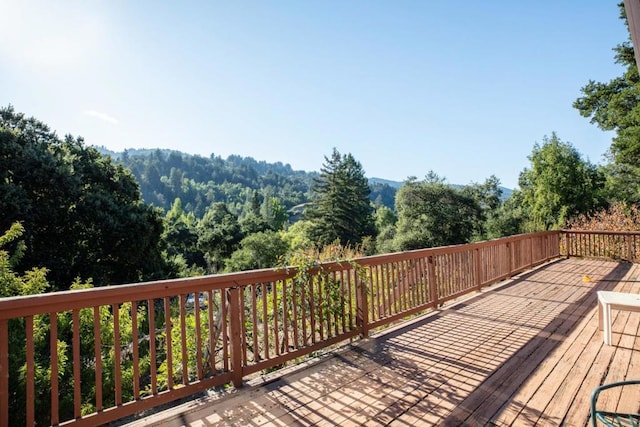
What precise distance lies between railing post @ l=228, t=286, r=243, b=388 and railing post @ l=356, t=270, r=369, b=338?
1395mm

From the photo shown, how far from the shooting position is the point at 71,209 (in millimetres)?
12078

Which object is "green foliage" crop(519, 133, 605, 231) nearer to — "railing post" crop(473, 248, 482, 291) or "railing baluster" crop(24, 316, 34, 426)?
"railing post" crop(473, 248, 482, 291)

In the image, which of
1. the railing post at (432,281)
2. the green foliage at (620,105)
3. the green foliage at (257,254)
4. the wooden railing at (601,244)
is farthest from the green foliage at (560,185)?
the railing post at (432,281)

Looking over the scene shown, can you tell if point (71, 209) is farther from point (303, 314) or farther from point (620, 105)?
point (620, 105)

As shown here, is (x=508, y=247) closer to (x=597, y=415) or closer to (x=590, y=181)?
(x=597, y=415)

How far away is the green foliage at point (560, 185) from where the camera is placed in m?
17.8

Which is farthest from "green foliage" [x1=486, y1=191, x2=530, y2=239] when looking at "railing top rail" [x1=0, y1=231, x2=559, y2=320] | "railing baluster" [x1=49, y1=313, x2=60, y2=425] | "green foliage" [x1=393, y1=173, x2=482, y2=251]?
"railing baluster" [x1=49, y1=313, x2=60, y2=425]

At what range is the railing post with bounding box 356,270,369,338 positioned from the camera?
3.52 metres

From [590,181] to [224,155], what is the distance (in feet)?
545

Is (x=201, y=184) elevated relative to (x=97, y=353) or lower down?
elevated

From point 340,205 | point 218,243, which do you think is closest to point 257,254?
point 218,243

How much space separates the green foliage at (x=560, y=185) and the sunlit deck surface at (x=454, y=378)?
16.0 m

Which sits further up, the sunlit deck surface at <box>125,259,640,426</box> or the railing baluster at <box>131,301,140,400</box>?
the railing baluster at <box>131,301,140,400</box>

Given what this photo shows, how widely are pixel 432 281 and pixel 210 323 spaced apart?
3.12m
